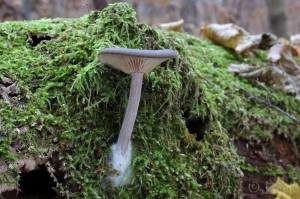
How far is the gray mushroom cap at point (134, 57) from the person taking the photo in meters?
1.65

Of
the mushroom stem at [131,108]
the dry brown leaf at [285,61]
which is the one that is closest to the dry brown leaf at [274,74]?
the dry brown leaf at [285,61]

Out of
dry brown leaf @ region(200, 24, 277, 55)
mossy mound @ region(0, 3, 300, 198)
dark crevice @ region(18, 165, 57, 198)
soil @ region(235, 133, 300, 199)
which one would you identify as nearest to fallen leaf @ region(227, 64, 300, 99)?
dry brown leaf @ region(200, 24, 277, 55)

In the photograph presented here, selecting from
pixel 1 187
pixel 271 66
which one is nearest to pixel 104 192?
pixel 1 187

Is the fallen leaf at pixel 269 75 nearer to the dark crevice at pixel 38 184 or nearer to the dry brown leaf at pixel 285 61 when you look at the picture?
the dry brown leaf at pixel 285 61

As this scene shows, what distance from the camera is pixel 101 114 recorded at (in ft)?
6.84

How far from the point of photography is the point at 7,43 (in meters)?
2.28

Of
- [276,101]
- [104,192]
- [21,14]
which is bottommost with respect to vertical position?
[104,192]

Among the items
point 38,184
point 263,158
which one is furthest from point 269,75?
point 38,184

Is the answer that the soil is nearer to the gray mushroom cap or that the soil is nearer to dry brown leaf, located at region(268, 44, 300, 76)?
dry brown leaf, located at region(268, 44, 300, 76)

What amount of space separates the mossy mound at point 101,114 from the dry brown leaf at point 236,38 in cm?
120

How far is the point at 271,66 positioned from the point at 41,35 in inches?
84.9

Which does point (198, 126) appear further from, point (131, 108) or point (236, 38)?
point (236, 38)

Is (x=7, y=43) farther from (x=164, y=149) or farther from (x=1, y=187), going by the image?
(x=164, y=149)

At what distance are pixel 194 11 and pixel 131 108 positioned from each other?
11752 mm
